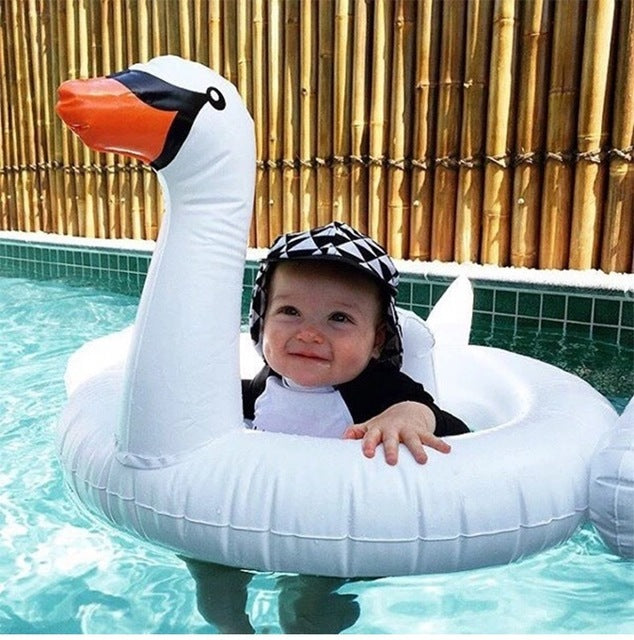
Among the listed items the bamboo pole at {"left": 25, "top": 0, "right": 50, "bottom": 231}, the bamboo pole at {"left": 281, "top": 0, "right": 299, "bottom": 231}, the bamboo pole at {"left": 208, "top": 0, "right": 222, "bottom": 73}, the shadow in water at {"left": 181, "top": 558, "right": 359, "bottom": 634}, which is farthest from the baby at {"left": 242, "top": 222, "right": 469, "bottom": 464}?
the bamboo pole at {"left": 25, "top": 0, "right": 50, "bottom": 231}

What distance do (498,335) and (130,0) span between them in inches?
119

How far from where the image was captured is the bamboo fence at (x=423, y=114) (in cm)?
321

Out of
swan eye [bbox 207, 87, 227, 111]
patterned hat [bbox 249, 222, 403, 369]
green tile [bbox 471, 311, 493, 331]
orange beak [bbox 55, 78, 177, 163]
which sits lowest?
green tile [bbox 471, 311, 493, 331]

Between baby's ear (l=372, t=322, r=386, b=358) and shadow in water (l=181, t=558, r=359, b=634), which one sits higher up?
baby's ear (l=372, t=322, r=386, b=358)

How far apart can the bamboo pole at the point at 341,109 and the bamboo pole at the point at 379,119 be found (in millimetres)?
149

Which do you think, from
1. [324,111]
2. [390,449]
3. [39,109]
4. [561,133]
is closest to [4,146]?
[39,109]

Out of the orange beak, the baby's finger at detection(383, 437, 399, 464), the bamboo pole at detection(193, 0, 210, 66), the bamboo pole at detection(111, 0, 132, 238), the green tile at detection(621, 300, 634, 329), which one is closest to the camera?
the orange beak

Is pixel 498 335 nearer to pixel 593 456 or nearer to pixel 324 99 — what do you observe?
pixel 324 99

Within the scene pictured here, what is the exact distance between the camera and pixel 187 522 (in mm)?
1158

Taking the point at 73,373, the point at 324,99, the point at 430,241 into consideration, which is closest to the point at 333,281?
the point at 73,373

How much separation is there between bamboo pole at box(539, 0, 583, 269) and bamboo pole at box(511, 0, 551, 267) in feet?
0.15

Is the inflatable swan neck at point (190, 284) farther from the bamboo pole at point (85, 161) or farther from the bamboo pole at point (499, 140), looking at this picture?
the bamboo pole at point (85, 161)

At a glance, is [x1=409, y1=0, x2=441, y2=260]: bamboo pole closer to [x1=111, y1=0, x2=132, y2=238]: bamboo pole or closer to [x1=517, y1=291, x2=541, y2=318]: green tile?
[x1=517, y1=291, x2=541, y2=318]: green tile

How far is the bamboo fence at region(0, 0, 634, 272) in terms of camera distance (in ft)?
10.5
